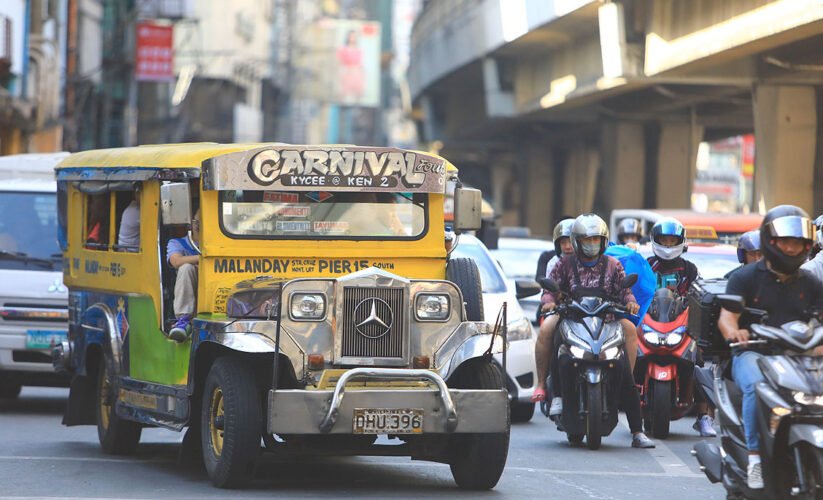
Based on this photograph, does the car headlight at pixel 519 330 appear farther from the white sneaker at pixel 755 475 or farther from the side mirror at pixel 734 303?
the white sneaker at pixel 755 475

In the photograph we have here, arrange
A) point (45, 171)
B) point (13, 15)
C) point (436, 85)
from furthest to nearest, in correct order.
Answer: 1. point (436, 85)
2. point (13, 15)
3. point (45, 171)

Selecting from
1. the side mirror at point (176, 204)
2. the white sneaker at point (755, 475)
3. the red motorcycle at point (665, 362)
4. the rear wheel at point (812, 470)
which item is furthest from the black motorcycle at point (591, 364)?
the rear wheel at point (812, 470)

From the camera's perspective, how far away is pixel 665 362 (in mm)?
14242

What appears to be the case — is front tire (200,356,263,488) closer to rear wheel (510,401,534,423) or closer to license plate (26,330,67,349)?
license plate (26,330,67,349)

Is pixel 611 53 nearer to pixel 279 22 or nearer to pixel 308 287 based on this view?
pixel 308 287

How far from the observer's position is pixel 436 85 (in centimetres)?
5894

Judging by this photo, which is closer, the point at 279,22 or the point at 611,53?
the point at 611,53

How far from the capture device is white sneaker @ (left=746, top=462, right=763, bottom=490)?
27.5 feet

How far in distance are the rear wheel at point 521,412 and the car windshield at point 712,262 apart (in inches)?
87.6

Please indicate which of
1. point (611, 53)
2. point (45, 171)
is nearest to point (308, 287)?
point (45, 171)

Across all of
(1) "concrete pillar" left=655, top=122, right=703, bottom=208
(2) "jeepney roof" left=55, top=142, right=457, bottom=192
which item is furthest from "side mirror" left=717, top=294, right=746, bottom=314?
(1) "concrete pillar" left=655, top=122, right=703, bottom=208

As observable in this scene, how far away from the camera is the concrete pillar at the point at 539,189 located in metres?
63.7

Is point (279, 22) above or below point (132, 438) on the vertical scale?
above

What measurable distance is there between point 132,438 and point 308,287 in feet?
9.71
